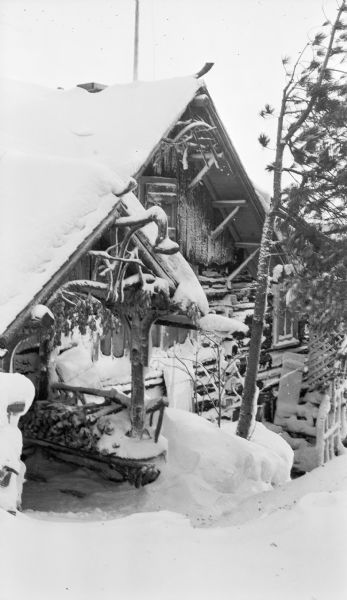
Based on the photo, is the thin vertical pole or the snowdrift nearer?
the snowdrift

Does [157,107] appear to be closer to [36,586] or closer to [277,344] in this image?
[277,344]

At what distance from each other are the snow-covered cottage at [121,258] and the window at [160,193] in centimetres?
3

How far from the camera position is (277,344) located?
17.1 m

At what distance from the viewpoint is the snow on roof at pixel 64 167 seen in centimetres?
603

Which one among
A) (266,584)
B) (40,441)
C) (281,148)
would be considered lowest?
(40,441)

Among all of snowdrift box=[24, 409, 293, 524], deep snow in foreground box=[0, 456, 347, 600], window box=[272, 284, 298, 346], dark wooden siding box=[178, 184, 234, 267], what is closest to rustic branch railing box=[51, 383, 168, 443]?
snowdrift box=[24, 409, 293, 524]

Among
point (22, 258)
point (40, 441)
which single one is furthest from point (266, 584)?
point (40, 441)

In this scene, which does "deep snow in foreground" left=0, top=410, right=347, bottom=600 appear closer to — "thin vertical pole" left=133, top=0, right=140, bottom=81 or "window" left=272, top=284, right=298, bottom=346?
"window" left=272, top=284, right=298, bottom=346

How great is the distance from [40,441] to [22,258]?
4.72 metres

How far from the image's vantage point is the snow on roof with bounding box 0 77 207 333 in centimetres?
603

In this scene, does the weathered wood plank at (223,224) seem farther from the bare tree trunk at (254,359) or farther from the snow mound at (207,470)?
the snow mound at (207,470)

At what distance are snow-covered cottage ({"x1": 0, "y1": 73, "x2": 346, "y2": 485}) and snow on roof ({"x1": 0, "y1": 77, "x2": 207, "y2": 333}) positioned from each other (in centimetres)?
2

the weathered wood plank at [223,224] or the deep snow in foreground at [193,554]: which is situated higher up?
the weathered wood plank at [223,224]

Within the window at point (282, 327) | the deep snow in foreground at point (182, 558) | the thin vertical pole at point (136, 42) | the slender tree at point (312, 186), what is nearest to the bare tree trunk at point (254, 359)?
the slender tree at point (312, 186)
